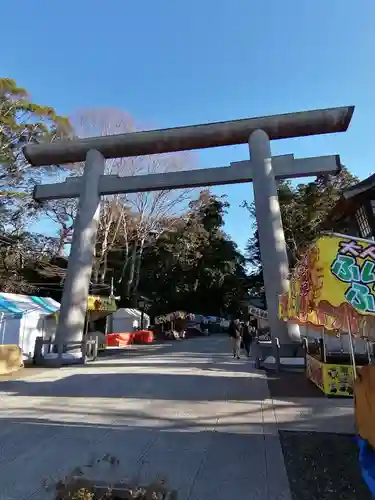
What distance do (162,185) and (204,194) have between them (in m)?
22.7

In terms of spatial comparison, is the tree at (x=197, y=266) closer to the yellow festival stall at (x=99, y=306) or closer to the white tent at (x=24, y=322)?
the yellow festival stall at (x=99, y=306)

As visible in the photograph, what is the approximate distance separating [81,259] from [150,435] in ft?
35.3

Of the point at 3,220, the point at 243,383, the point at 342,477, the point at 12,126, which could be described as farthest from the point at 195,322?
the point at 342,477

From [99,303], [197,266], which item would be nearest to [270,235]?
[99,303]

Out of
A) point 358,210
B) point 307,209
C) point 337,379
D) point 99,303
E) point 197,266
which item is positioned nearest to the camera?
point 337,379

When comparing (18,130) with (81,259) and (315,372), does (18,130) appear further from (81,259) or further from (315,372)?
(315,372)

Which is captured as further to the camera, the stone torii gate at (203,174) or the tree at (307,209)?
the tree at (307,209)

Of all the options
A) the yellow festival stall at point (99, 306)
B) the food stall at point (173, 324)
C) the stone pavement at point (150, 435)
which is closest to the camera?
the stone pavement at point (150, 435)

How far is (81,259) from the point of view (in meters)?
14.6

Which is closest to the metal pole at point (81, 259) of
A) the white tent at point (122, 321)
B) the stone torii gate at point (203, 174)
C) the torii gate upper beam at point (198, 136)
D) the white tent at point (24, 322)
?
the stone torii gate at point (203, 174)

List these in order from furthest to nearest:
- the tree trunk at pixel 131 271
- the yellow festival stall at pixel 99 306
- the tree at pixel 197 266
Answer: the tree at pixel 197 266
the tree trunk at pixel 131 271
the yellow festival stall at pixel 99 306

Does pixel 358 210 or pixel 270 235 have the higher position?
pixel 270 235

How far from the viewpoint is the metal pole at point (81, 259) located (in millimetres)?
13836

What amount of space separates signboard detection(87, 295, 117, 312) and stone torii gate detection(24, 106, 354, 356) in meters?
4.02
